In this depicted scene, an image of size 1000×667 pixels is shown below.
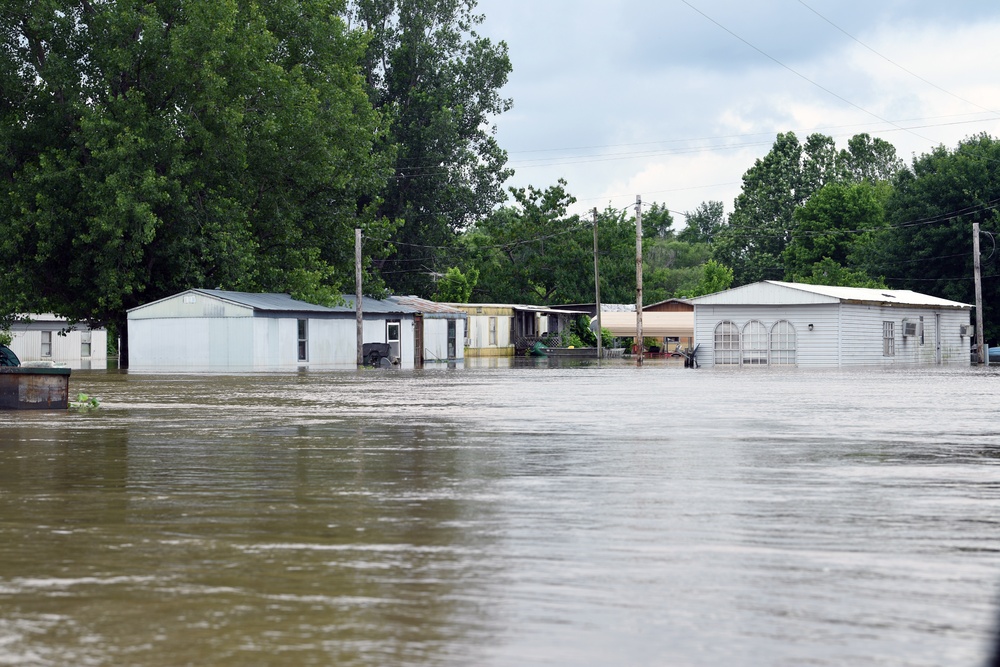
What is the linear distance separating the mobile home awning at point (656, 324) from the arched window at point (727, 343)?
83.2 feet

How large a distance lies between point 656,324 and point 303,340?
34469mm

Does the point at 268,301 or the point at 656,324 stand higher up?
the point at 268,301

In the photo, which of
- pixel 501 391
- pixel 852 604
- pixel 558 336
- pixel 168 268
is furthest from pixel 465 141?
pixel 852 604

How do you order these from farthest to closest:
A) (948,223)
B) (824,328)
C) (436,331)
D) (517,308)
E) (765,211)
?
(765,211) < (517,308) < (948,223) < (436,331) < (824,328)

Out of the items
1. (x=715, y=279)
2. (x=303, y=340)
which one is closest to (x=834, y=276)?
(x=715, y=279)

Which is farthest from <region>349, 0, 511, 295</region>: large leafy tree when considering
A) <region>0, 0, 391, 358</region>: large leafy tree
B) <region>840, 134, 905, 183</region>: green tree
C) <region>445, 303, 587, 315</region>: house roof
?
<region>840, 134, 905, 183</region>: green tree

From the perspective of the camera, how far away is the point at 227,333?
55875 mm

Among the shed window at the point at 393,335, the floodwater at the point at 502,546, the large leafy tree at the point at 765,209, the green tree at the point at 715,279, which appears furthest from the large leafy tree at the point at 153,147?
the large leafy tree at the point at 765,209

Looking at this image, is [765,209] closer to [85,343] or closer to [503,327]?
[503,327]

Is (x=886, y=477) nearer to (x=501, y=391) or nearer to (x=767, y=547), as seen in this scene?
(x=767, y=547)

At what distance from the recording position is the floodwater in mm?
5789

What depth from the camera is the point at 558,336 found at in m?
97.1

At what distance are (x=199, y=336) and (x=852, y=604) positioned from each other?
171 ft

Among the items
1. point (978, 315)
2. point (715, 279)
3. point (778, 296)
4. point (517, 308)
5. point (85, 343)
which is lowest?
point (85, 343)
